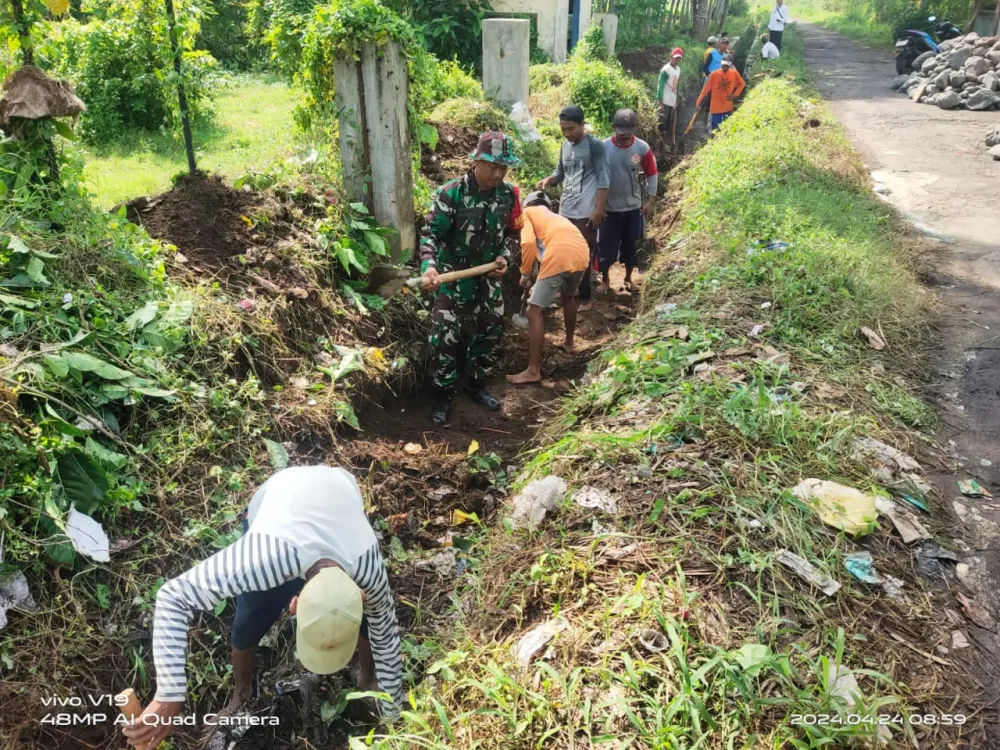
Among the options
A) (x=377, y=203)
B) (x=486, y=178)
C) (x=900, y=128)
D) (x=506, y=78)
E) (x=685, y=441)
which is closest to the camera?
(x=685, y=441)

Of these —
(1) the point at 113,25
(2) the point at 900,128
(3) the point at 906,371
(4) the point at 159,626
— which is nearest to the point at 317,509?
(4) the point at 159,626

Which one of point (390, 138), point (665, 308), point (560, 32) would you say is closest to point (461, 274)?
point (390, 138)

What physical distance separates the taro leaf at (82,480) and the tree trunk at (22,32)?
2.27 m

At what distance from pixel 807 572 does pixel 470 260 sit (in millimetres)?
3081

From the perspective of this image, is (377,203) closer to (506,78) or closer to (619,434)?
(619,434)

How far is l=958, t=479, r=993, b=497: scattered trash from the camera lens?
3.49 m

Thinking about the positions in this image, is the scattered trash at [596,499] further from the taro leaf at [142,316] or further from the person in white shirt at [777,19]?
the person in white shirt at [777,19]

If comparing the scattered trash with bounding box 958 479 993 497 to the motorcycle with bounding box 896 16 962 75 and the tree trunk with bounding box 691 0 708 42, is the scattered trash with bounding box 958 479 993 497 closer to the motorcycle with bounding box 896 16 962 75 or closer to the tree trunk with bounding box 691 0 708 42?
the motorcycle with bounding box 896 16 962 75

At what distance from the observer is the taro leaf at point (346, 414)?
415 centimetres

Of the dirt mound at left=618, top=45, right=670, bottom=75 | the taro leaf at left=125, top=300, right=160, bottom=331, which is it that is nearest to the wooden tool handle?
the taro leaf at left=125, top=300, right=160, bottom=331

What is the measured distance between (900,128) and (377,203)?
1040 centimetres

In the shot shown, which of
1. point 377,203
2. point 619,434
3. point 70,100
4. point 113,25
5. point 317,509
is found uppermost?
point 113,25

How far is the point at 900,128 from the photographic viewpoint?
11.7 metres

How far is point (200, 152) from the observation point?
264 inches
